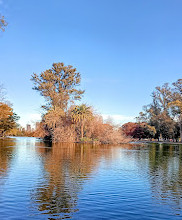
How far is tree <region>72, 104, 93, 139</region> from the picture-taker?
50.5m

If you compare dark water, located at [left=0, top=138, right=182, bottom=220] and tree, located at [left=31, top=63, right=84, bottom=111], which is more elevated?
tree, located at [left=31, top=63, right=84, bottom=111]

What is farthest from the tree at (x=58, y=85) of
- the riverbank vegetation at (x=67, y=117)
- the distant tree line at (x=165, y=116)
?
the distant tree line at (x=165, y=116)

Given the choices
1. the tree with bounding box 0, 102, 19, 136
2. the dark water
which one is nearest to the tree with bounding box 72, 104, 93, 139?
the tree with bounding box 0, 102, 19, 136

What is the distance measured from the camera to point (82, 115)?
50344mm

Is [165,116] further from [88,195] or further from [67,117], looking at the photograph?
[88,195]

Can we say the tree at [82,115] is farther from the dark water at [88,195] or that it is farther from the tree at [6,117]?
the dark water at [88,195]

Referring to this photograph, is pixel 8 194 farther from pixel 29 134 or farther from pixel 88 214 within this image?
pixel 29 134

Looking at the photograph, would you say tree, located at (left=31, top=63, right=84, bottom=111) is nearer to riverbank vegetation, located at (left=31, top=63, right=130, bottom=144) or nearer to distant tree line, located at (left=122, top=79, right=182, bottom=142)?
riverbank vegetation, located at (left=31, top=63, right=130, bottom=144)

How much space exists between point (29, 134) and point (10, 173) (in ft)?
338

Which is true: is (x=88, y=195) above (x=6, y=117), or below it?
below

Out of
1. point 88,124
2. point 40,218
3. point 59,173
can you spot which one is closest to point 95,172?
point 59,173

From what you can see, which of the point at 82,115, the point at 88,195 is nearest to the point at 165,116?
the point at 82,115

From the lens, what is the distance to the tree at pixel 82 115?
166 ft

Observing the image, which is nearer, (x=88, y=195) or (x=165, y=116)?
(x=88, y=195)
